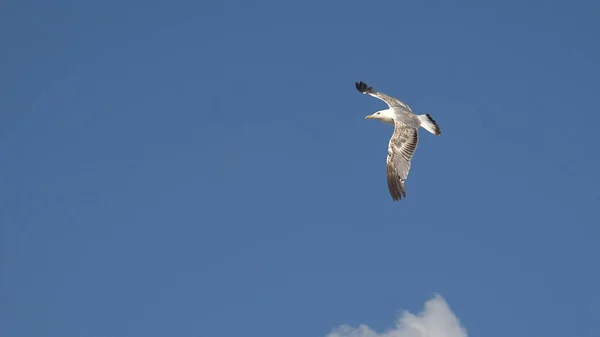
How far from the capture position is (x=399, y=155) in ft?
121

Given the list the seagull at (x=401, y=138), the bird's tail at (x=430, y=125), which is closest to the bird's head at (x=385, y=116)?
the seagull at (x=401, y=138)

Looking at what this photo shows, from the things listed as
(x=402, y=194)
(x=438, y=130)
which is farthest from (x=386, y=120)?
(x=402, y=194)

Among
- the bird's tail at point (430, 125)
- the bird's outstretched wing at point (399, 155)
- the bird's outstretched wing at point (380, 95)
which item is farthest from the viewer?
the bird's outstretched wing at point (380, 95)

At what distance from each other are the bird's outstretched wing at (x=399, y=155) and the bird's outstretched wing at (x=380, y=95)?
3721mm

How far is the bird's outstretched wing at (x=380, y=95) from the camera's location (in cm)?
4238

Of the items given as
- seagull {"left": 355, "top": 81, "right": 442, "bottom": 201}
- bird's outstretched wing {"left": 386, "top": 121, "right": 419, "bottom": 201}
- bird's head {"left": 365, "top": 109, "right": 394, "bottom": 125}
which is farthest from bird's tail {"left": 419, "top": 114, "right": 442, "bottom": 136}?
bird's head {"left": 365, "top": 109, "right": 394, "bottom": 125}

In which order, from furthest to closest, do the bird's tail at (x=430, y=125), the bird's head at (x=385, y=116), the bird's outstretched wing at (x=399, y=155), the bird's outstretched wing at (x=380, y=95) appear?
the bird's outstretched wing at (x=380, y=95) → the bird's head at (x=385, y=116) → the bird's tail at (x=430, y=125) → the bird's outstretched wing at (x=399, y=155)

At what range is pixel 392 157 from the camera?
36938 mm

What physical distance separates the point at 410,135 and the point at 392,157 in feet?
4.58

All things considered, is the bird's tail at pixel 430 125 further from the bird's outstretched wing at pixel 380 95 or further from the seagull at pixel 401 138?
Result: the bird's outstretched wing at pixel 380 95

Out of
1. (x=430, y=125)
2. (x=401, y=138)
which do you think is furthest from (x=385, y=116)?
(x=401, y=138)

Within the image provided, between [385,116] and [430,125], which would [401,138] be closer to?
[430,125]

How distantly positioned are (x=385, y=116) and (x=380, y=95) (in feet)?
13.1

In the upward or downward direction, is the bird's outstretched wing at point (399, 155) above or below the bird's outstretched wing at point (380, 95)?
below
